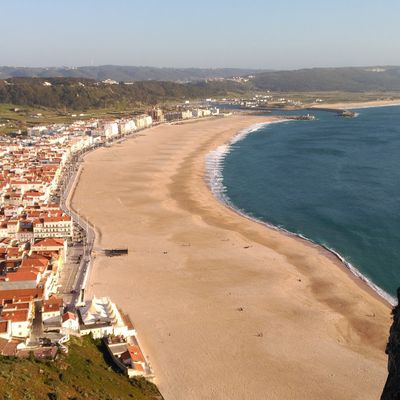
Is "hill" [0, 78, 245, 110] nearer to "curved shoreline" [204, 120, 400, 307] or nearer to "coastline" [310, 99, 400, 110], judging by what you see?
"coastline" [310, 99, 400, 110]

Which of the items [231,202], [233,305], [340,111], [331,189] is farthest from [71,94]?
[233,305]

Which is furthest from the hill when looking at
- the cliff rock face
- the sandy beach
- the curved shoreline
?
the cliff rock face

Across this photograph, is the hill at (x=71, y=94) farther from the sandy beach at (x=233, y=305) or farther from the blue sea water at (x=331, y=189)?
the sandy beach at (x=233, y=305)

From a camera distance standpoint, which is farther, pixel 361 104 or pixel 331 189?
pixel 361 104

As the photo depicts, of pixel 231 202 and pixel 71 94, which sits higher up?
pixel 71 94

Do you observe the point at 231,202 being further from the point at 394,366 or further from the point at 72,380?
the point at 394,366

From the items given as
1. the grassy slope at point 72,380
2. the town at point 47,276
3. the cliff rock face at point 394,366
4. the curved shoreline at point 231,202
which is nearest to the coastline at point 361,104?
the curved shoreline at point 231,202
